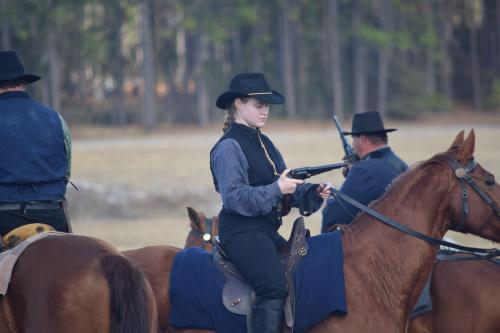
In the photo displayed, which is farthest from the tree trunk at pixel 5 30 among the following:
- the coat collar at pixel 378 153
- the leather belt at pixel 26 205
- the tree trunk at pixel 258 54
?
the leather belt at pixel 26 205

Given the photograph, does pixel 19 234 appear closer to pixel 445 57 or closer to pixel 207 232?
pixel 207 232

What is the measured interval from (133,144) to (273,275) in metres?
37.7

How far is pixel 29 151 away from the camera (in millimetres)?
6027

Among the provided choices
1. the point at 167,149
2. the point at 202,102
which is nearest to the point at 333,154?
the point at 167,149

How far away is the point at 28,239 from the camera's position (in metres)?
5.65

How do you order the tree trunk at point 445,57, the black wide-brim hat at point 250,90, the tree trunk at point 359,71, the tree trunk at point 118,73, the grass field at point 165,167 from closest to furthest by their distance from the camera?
the black wide-brim hat at point 250,90 < the grass field at point 165,167 < the tree trunk at point 118,73 < the tree trunk at point 359,71 < the tree trunk at point 445,57

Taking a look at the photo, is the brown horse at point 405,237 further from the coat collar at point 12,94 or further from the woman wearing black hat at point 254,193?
the coat collar at point 12,94

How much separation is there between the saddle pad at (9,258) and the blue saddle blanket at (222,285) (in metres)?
0.91

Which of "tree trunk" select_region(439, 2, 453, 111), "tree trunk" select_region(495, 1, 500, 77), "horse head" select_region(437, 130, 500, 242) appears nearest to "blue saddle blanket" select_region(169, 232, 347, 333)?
"horse head" select_region(437, 130, 500, 242)

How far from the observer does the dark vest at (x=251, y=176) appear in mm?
5879

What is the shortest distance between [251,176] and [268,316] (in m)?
0.93

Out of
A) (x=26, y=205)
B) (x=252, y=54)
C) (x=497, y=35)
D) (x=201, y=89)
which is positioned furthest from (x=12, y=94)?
(x=497, y=35)

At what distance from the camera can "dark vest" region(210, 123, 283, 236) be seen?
19.3 ft

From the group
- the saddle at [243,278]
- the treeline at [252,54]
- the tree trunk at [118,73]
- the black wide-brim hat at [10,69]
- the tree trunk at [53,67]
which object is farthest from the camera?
the tree trunk at [118,73]
